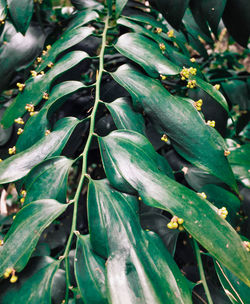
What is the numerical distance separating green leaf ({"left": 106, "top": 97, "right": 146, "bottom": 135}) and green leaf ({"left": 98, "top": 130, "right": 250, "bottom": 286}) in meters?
0.06

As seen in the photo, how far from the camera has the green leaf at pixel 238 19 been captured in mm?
519

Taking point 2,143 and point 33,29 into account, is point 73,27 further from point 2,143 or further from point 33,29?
point 2,143

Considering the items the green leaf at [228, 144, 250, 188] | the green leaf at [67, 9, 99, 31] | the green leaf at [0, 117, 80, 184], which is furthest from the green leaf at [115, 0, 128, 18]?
the green leaf at [228, 144, 250, 188]

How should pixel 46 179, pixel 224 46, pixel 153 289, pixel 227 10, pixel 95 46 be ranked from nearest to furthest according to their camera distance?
1. pixel 153 289
2. pixel 46 179
3. pixel 227 10
4. pixel 95 46
5. pixel 224 46

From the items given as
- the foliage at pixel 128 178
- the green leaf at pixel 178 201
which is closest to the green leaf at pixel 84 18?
the foliage at pixel 128 178

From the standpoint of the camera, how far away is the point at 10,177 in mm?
428

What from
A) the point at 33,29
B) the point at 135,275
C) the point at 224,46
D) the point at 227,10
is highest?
the point at 33,29

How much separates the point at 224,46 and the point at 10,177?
1.73 metres

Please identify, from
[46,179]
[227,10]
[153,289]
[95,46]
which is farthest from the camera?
[95,46]

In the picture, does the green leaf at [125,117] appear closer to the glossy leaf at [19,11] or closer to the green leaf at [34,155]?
the green leaf at [34,155]

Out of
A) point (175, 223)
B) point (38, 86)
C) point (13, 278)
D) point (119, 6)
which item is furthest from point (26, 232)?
point (119, 6)

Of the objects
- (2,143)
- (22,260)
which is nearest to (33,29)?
(2,143)

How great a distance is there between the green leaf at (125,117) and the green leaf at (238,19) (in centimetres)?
25

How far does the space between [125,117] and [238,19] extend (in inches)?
11.0
